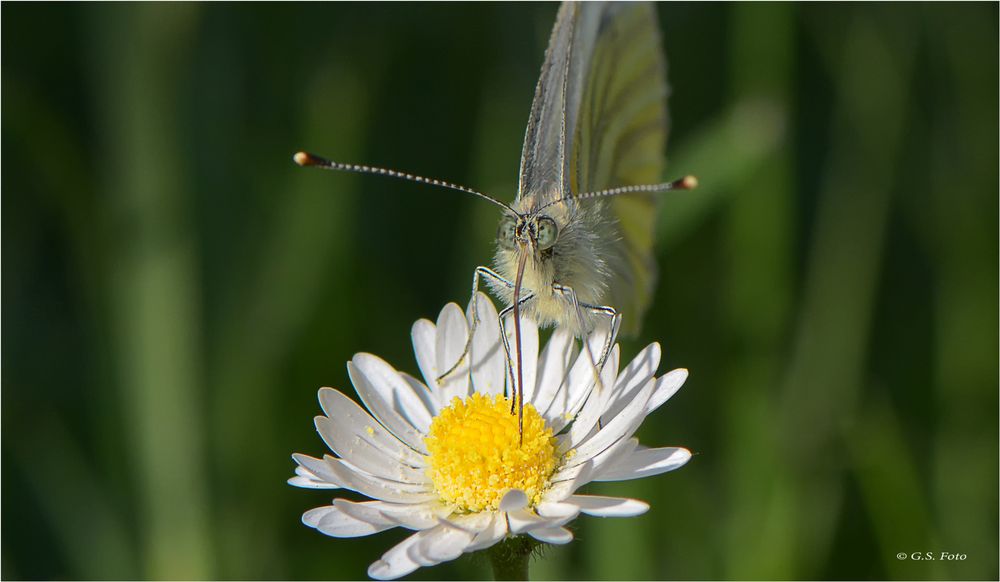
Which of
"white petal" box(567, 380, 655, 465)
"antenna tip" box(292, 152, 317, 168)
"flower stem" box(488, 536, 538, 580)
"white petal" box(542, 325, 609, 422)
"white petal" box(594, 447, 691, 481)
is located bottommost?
"flower stem" box(488, 536, 538, 580)

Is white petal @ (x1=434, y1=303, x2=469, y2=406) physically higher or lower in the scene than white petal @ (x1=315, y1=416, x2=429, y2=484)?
higher

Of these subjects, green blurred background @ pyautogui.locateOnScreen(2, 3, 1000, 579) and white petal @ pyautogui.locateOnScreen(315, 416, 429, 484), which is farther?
green blurred background @ pyautogui.locateOnScreen(2, 3, 1000, 579)

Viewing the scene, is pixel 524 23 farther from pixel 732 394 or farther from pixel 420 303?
pixel 732 394

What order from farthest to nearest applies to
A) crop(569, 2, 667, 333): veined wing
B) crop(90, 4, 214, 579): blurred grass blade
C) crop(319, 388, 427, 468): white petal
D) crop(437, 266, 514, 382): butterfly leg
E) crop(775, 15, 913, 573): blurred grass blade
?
crop(775, 15, 913, 573): blurred grass blade → crop(90, 4, 214, 579): blurred grass blade → crop(569, 2, 667, 333): veined wing → crop(437, 266, 514, 382): butterfly leg → crop(319, 388, 427, 468): white petal

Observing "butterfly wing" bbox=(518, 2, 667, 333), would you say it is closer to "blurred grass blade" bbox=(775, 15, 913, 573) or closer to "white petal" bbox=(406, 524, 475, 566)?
"blurred grass blade" bbox=(775, 15, 913, 573)

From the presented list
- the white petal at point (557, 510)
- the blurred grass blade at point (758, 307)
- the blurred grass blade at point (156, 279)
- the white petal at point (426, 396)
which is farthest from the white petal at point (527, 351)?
the blurred grass blade at point (156, 279)

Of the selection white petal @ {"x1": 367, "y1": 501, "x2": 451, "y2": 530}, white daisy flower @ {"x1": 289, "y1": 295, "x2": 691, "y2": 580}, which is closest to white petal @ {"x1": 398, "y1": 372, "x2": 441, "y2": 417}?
white daisy flower @ {"x1": 289, "y1": 295, "x2": 691, "y2": 580}
